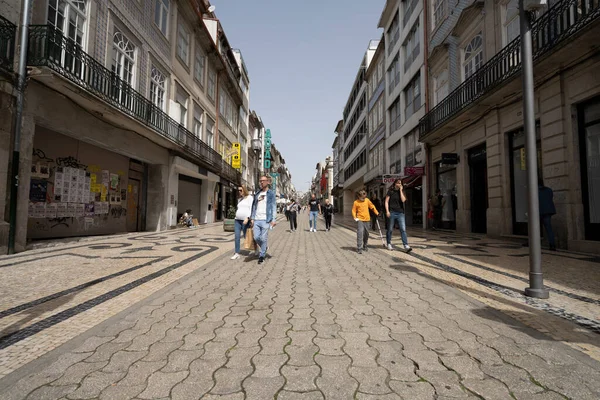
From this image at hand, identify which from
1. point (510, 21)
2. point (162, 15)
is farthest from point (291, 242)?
point (162, 15)

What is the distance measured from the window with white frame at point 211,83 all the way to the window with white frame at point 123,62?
28.7 ft

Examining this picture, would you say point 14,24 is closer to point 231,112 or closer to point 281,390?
point 281,390

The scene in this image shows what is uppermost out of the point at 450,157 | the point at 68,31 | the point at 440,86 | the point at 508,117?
the point at 440,86

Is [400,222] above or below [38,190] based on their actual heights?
below

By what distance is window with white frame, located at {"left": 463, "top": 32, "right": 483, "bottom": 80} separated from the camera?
43.0 ft

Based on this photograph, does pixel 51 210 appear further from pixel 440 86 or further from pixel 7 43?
pixel 440 86

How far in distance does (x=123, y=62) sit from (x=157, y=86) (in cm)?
267

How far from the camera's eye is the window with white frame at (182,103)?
16953 millimetres

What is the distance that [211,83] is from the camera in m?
22.4

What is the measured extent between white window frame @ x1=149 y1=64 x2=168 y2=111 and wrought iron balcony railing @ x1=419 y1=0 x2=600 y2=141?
1356 centimetres

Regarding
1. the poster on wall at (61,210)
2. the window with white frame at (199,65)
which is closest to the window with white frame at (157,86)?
the window with white frame at (199,65)

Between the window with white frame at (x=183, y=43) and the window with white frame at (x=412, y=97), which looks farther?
the window with white frame at (x=412, y=97)

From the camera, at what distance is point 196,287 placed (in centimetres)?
439

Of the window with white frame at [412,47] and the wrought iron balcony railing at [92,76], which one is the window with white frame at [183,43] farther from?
the window with white frame at [412,47]
